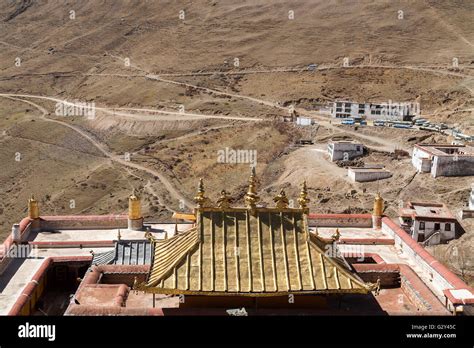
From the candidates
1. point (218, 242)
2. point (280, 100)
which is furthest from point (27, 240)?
point (280, 100)

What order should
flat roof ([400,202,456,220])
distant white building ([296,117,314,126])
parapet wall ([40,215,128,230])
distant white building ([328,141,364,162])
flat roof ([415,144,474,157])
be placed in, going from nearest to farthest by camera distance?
parapet wall ([40,215,128,230]) < flat roof ([400,202,456,220]) < flat roof ([415,144,474,157]) < distant white building ([328,141,364,162]) < distant white building ([296,117,314,126])

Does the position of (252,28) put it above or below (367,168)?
above

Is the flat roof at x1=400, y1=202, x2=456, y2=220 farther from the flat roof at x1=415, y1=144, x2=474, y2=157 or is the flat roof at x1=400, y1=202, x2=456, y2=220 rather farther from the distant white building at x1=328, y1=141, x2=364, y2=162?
the distant white building at x1=328, y1=141, x2=364, y2=162

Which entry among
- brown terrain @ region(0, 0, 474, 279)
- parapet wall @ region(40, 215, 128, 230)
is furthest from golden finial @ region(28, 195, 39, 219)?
brown terrain @ region(0, 0, 474, 279)

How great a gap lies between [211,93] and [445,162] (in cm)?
5143

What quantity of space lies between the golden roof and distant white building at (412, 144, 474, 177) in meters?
46.5

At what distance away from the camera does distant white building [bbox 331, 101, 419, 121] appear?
8506 cm

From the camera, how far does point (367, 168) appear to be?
65500 mm

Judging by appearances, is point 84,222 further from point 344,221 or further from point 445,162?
point 445,162

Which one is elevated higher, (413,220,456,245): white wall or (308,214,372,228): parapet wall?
(308,214,372,228): parapet wall

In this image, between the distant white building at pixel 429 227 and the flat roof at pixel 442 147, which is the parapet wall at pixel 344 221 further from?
the flat roof at pixel 442 147
